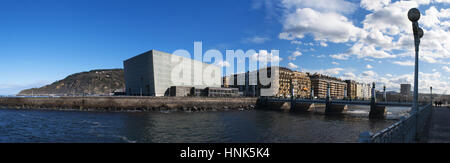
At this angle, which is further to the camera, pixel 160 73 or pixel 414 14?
pixel 160 73

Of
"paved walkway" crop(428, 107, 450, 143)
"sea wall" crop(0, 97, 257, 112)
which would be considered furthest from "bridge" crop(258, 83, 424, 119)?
"paved walkway" crop(428, 107, 450, 143)

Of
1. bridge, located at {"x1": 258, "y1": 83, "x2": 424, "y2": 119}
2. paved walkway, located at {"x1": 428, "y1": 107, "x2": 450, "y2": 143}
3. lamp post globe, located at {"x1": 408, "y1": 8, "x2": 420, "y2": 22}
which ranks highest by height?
lamp post globe, located at {"x1": 408, "y1": 8, "x2": 420, "y2": 22}

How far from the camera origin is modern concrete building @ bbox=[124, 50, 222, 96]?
9181cm

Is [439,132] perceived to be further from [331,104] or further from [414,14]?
[331,104]

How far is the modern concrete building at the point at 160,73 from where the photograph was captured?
91812 mm

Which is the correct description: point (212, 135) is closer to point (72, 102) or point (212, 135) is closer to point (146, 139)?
point (146, 139)

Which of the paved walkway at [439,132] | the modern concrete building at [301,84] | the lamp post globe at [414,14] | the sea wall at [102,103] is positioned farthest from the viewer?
the modern concrete building at [301,84]

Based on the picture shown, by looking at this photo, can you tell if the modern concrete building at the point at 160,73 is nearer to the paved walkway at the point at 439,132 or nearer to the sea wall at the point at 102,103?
the sea wall at the point at 102,103

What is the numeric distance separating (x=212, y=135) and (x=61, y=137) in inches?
696

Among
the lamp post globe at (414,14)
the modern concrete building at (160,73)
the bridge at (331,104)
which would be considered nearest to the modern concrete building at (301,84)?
the modern concrete building at (160,73)

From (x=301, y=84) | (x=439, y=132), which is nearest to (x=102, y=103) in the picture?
A: (x=439, y=132)

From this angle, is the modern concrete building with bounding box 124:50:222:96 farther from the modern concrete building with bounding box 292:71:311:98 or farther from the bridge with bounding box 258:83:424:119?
the modern concrete building with bounding box 292:71:311:98

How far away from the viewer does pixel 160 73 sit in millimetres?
93312

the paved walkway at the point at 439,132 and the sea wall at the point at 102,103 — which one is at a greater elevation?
the paved walkway at the point at 439,132
